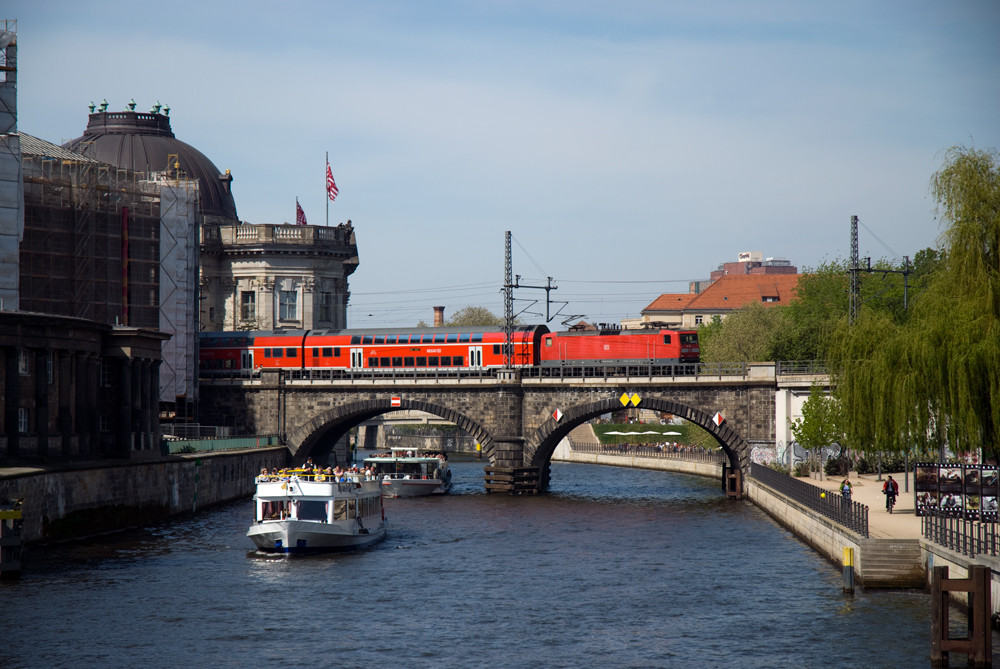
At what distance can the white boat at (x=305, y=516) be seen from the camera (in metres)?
54.7

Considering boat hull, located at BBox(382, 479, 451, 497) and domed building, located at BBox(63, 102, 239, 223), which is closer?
boat hull, located at BBox(382, 479, 451, 497)

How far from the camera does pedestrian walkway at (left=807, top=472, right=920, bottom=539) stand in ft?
153

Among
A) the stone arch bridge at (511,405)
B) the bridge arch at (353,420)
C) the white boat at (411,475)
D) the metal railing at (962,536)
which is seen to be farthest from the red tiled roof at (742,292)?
the metal railing at (962,536)

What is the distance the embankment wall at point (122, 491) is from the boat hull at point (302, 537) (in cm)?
939

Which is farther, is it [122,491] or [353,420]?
[353,420]

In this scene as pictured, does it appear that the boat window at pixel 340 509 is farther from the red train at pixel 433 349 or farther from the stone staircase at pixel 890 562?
the red train at pixel 433 349

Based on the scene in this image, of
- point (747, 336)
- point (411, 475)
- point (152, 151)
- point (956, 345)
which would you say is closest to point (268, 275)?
point (152, 151)

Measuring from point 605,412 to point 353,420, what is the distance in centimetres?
2615

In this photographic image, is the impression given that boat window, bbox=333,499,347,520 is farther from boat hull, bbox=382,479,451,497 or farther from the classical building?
the classical building

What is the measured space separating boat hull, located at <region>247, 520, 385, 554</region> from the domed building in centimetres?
5771

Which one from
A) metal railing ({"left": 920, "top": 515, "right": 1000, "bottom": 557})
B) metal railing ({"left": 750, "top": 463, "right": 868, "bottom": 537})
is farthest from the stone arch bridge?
metal railing ({"left": 920, "top": 515, "right": 1000, "bottom": 557})

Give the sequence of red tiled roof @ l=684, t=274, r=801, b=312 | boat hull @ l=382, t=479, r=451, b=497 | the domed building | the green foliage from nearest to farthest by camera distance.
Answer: the green foliage < boat hull @ l=382, t=479, r=451, b=497 < the domed building < red tiled roof @ l=684, t=274, r=801, b=312

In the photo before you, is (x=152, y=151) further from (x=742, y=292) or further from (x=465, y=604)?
(x=742, y=292)

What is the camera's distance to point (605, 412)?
84.9m
